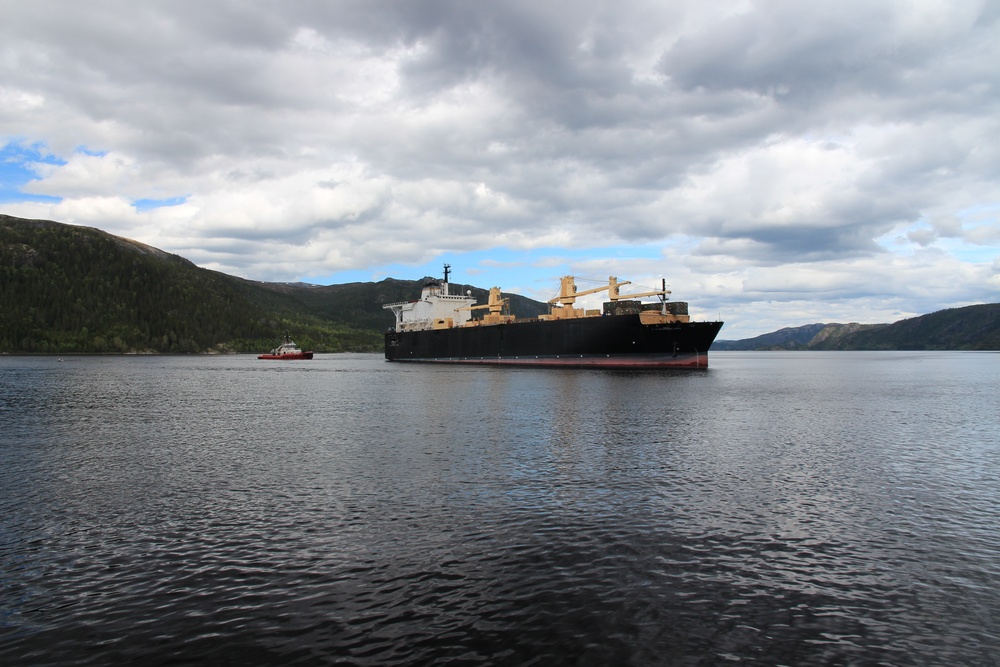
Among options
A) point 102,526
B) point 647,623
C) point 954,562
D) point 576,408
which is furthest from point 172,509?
point 576,408

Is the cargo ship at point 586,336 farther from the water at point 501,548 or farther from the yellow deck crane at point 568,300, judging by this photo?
the water at point 501,548

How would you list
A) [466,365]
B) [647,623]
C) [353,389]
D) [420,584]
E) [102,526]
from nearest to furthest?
[647,623]
[420,584]
[102,526]
[353,389]
[466,365]

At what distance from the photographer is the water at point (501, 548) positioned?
29.3 feet

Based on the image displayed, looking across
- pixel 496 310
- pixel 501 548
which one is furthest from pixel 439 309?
pixel 501 548

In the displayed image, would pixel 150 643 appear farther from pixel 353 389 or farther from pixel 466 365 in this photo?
pixel 466 365

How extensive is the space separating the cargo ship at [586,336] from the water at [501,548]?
51.5 m

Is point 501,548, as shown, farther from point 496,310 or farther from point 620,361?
point 496,310

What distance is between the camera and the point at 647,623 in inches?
376

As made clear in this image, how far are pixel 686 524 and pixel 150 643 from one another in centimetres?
1178

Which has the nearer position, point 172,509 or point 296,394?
point 172,509

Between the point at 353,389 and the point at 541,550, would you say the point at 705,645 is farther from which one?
the point at 353,389

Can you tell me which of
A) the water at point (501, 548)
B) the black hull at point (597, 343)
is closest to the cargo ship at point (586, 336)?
the black hull at point (597, 343)

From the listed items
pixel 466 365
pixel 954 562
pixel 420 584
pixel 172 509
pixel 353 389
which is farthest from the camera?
pixel 466 365

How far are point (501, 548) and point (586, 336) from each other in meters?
72.2
